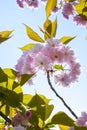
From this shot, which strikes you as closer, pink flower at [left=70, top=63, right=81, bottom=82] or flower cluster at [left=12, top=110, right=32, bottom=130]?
flower cluster at [left=12, top=110, right=32, bottom=130]

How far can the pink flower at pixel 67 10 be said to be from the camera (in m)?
4.49

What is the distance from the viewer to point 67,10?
189 inches

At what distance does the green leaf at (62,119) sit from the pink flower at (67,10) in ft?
8.76

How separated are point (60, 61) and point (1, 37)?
450 millimetres

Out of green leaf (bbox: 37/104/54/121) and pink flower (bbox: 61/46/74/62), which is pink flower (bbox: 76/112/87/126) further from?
pink flower (bbox: 61/46/74/62)

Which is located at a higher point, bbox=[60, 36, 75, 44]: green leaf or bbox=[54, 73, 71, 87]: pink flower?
bbox=[60, 36, 75, 44]: green leaf

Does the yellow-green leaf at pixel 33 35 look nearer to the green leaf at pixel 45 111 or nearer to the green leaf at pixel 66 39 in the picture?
the green leaf at pixel 66 39

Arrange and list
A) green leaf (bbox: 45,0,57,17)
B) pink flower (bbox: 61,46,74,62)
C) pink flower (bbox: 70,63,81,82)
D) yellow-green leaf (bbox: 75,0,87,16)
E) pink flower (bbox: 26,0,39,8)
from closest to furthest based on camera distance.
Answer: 1. pink flower (bbox: 61,46,74,62)
2. pink flower (bbox: 70,63,81,82)
3. green leaf (bbox: 45,0,57,17)
4. yellow-green leaf (bbox: 75,0,87,16)
5. pink flower (bbox: 26,0,39,8)

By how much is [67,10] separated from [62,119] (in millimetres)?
3034

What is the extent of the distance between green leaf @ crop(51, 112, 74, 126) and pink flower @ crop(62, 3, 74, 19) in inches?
105

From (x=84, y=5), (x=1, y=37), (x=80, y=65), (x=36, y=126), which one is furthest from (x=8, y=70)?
(x=84, y=5)

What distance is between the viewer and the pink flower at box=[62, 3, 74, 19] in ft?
14.7

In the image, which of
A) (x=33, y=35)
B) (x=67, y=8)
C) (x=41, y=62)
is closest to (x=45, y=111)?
(x=41, y=62)

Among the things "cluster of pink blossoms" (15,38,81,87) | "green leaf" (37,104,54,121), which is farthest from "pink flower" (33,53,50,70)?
"green leaf" (37,104,54,121)
